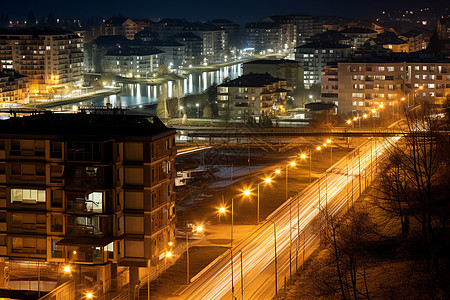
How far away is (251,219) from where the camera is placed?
404 inches

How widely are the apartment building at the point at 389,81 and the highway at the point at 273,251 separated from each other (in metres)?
9.10

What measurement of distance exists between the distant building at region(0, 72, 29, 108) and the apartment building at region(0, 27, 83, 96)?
1663mm

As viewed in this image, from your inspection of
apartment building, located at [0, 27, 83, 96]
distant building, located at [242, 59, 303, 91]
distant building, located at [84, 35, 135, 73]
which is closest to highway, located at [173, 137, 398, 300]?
distant building, located at [242, 59, 303, 91]

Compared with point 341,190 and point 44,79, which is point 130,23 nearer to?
point 44,79

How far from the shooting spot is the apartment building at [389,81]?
68.8ft

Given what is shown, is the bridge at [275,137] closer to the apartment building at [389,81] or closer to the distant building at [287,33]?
the apartment building at [389,81]

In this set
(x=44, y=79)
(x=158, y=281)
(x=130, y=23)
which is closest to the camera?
(x=158, y=281)

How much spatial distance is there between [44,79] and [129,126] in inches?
944

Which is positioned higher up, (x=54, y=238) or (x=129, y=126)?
(x=129, y=126)

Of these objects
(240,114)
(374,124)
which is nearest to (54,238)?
(374,124)

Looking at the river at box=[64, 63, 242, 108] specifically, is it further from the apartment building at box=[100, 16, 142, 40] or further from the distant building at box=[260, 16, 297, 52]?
the apartment building at box=[100, 16, 142, 40]

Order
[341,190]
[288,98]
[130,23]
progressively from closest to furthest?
[341,190]
[288,98]
[130,23]

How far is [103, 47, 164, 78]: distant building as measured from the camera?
3669 cm

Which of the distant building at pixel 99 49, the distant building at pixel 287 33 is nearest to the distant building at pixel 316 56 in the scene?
the distant building at pixel 99 49
